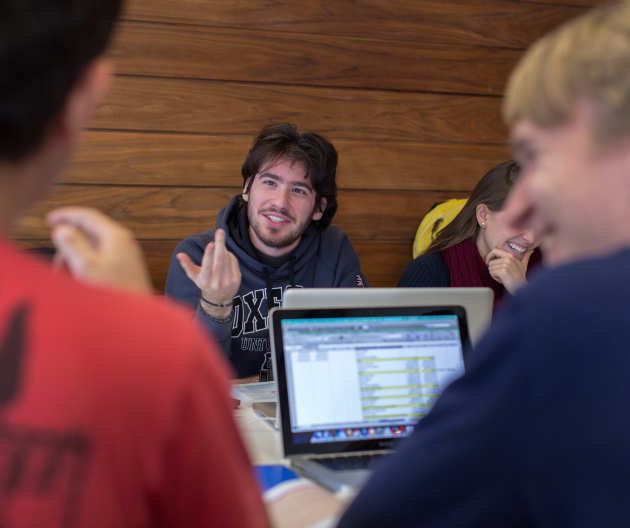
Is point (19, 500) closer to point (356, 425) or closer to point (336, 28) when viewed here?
point (356, 425)

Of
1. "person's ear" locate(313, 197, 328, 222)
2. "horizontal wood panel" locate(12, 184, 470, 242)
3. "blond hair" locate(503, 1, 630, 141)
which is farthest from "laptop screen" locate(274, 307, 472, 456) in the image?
"horizontal wood panel" locate(12, 184, 470, 242)

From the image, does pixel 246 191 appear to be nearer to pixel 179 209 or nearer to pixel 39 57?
pixel 179 209

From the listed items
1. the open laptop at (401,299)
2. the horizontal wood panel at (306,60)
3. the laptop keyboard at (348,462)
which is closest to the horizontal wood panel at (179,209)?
the horizontal wood panel at (306,60)

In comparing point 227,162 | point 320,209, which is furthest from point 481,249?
point 227,162

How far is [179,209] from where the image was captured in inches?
118

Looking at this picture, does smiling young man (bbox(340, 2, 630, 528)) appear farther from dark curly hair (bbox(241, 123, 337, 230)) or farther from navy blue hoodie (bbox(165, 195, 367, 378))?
dark curly hair (bbox(241, 123, 337, 230))

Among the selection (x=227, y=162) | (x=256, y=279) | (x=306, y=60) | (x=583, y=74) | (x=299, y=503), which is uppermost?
(x=306, y=60)

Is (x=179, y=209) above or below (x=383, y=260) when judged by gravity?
above

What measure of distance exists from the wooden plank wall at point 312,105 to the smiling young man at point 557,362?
8.20ft

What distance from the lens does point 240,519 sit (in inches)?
20.2

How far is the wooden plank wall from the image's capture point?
293 centimetres

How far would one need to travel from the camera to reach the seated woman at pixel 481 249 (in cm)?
241

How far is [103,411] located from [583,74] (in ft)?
1.67

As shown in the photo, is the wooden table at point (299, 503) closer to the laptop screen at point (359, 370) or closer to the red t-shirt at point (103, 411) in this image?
the laptop screen at point (359, 370)
